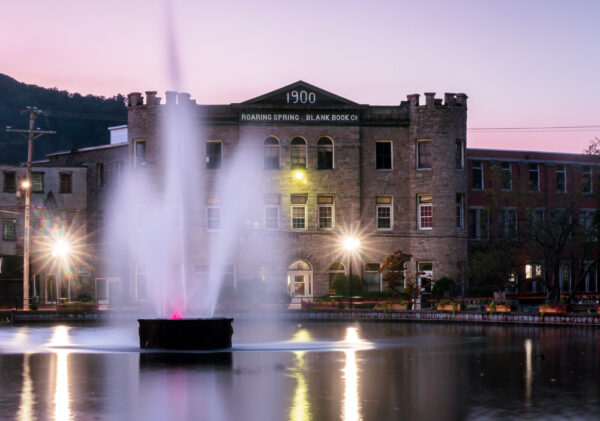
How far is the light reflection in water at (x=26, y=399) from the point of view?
44.7ft

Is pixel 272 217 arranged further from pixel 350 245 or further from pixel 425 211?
pixel 425 211

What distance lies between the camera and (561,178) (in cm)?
6712

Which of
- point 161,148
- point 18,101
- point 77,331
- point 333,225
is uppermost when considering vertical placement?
point 18,101

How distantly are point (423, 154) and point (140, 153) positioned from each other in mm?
19336

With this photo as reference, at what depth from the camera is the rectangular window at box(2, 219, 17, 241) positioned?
221 feet

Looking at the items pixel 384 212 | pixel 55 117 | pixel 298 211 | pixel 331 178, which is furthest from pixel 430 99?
pixel 55 117

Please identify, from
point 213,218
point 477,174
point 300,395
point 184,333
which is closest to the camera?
point 300,395

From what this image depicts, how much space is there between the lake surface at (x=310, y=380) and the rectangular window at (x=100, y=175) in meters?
39.9

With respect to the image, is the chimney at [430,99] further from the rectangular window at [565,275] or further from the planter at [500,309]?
the planter at [500,309]

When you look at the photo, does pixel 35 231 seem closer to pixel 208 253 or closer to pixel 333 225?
pixel 208 253

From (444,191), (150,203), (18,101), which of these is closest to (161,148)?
(150,203)

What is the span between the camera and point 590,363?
21.0m

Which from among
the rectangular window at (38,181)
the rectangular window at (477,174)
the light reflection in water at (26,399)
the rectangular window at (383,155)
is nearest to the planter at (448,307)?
the rectangular window at (383,155)

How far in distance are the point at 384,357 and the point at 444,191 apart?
1461 inches
